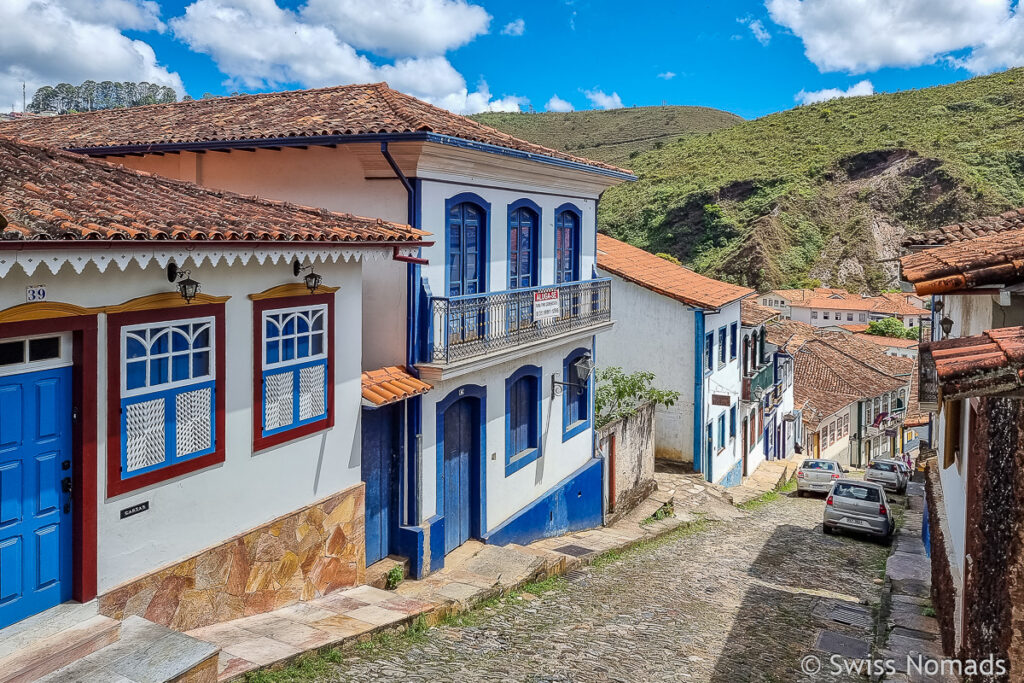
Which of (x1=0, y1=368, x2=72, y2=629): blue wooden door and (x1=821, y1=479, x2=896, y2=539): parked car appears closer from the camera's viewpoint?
(x1=0, y1=368, x2=72, y2=629): blue wooden door

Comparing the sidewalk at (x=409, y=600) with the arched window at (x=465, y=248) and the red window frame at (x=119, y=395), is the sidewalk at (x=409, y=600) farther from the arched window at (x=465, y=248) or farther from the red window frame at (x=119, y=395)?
the arched window at (x=465, y=248)

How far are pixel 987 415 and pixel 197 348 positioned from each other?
5971mm

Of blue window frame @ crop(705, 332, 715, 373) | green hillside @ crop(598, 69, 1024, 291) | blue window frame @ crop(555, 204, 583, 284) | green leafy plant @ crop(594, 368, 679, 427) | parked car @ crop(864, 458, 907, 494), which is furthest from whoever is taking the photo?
green hillside @ crop(598, 69, 1024, 291)

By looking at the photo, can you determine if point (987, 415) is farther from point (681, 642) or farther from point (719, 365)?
point (719, 365)

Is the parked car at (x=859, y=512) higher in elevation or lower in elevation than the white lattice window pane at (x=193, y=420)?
lower

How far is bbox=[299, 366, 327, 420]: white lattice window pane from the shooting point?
7859 mm

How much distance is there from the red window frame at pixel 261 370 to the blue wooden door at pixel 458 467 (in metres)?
2.80

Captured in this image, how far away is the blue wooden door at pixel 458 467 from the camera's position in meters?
10.9

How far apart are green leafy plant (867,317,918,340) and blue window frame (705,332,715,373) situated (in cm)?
3935

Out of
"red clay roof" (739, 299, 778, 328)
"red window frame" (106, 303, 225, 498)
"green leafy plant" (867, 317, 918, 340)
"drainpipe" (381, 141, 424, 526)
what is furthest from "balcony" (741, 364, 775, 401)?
"green leafy plant" (867, 317, 918, 340)

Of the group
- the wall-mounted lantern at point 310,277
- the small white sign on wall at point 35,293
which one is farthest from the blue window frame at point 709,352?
the small white sign on wall at point 35,293

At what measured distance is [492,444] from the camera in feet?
39.1

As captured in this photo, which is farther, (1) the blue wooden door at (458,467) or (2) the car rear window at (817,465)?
(2) the car rear window at (817,465)

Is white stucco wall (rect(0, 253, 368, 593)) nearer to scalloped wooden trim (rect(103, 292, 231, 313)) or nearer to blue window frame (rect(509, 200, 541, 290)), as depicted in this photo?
scalloped wooden trim (rect(103, 292, 231, 313))
